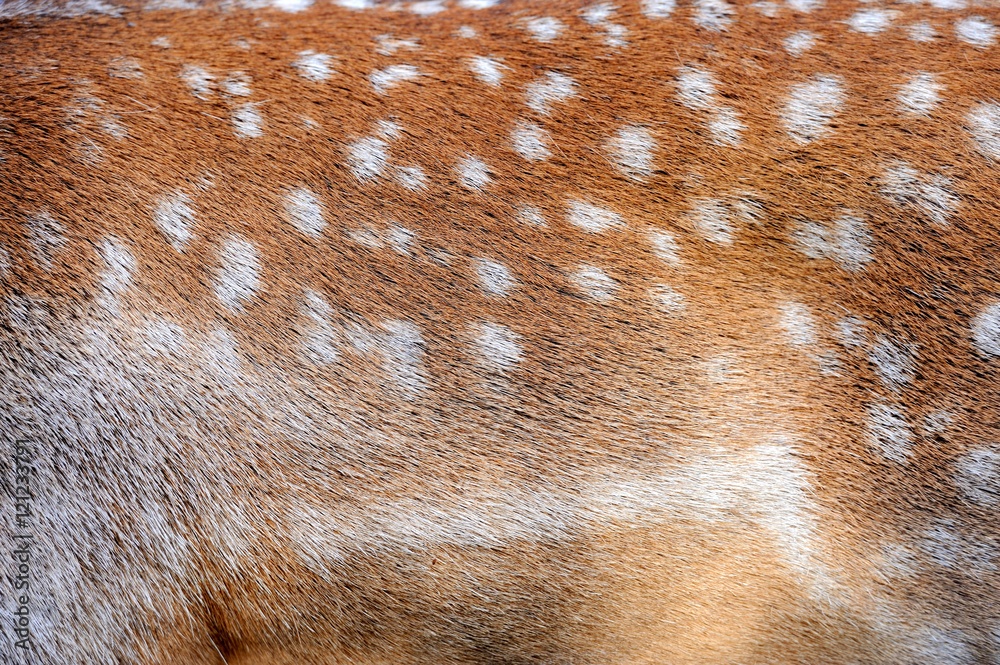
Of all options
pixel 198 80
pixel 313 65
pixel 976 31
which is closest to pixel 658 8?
pixel 976 31

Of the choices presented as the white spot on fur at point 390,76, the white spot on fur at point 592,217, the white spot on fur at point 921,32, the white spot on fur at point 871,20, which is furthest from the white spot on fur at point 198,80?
the white spot on fur at point 921,32

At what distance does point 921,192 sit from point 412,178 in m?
0.96

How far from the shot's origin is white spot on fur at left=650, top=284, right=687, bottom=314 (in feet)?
5.00

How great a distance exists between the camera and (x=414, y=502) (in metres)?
1.50

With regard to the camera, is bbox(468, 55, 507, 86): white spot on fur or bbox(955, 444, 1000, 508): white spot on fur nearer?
bbox(955, 444, 1000, 508): white spot on fur

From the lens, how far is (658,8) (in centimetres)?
174

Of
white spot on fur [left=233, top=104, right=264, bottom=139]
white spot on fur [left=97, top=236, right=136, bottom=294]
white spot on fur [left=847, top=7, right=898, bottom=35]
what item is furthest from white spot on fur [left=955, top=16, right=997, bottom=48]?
white spot on fur [left=97, top=236, right=136, bottom=294]

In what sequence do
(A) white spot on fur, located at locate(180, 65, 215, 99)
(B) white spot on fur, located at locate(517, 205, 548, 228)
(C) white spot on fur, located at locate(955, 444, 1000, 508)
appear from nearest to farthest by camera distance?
(C) white spot on fur, located at locate(955, 444, 1000, 508) → (B) white spot on fur, located at locate(517, 205, 548, 228) → (A) white spot on fur, located at locate(180, 65, 215, 99)

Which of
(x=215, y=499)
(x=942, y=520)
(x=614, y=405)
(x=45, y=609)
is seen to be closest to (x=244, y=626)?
(x=215, y=499)

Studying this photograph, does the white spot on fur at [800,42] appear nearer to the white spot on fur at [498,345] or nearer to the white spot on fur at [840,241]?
the white spot on fur at [840,241]

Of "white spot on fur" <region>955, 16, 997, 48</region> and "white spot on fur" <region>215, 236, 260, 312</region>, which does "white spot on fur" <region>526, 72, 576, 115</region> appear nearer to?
"white spot on fur" <region>215, 236, 260, 312</region>

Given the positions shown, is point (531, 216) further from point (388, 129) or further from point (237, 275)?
point (237, 275)

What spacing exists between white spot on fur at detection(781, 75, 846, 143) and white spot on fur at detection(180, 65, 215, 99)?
1.16 meters

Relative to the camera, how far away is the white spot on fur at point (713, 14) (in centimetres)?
169
